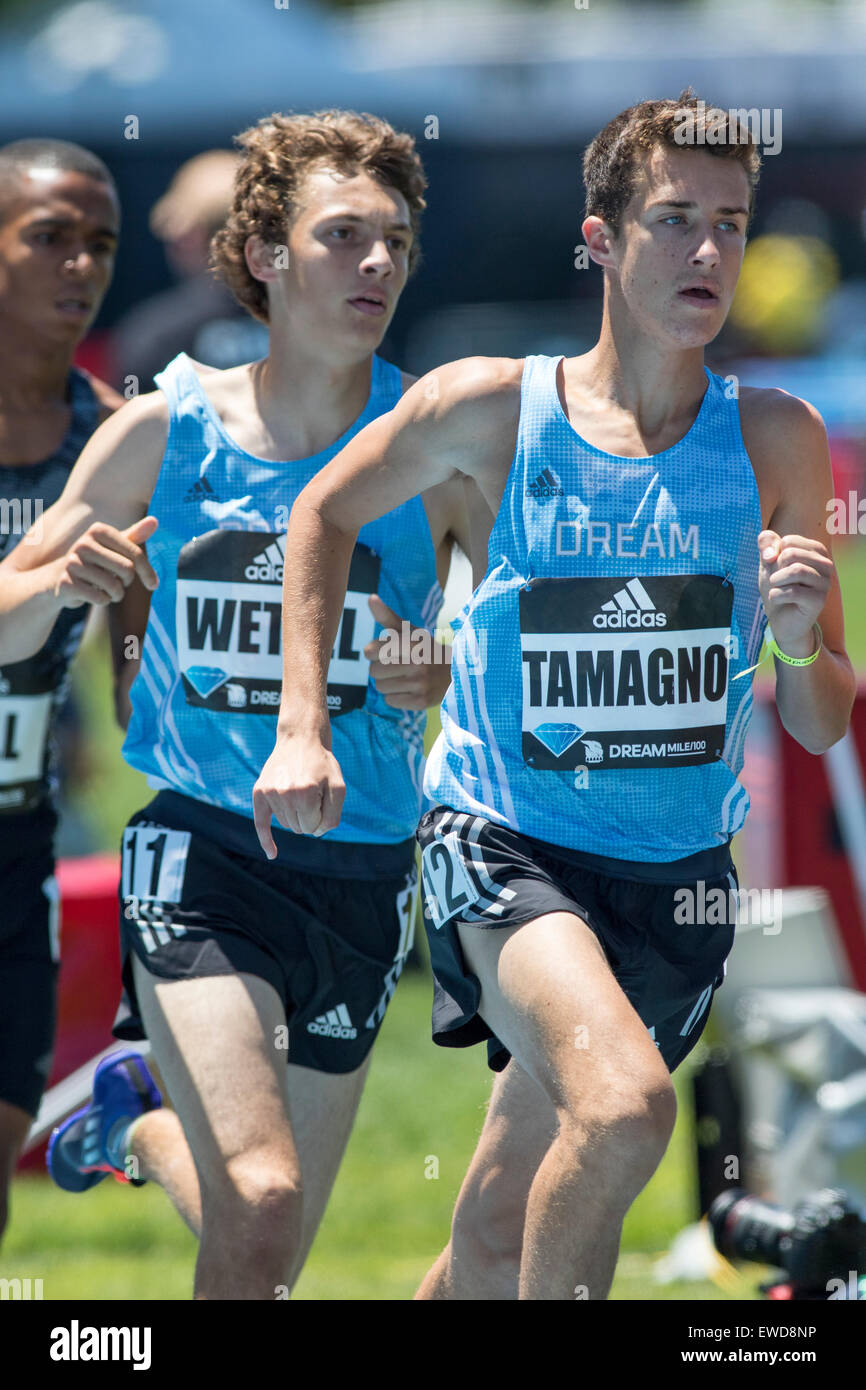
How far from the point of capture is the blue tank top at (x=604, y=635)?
3.13 meters

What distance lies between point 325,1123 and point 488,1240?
1.79 ft

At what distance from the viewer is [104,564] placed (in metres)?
3.39

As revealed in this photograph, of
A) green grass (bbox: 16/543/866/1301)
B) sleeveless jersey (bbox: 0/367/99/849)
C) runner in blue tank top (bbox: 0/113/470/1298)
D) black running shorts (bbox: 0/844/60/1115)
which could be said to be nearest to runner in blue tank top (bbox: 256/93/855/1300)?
runner in blue tank top (bbox: 0/113/470/1298)

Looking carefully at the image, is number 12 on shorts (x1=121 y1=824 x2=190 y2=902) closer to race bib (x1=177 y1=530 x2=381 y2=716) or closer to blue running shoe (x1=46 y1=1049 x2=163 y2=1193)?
race bib (x1=177 y1=530 x2=381 y2=716)

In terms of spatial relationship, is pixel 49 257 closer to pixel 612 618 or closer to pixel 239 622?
pixel 239 622

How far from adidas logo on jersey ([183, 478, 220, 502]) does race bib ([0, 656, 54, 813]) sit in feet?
2.19

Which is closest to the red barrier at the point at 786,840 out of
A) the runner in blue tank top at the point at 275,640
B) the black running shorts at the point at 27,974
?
the black running shorts at the point at 27,974

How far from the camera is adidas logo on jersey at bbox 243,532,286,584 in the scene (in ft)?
11.9

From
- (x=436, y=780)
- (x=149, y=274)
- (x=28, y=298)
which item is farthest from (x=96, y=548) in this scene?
(x=149, y=274)

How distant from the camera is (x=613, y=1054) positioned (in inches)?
108

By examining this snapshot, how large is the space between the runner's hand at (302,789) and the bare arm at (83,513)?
670mm

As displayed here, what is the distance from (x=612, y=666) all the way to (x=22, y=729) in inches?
62.9

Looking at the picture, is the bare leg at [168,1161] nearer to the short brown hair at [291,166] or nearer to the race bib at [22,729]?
the race bib at [22,729]

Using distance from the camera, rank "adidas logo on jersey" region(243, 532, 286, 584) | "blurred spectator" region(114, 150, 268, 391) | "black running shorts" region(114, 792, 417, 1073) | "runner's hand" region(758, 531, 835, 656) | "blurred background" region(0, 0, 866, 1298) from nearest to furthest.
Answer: "runner's hand" region(758, 531, 835, 656) < "black running shorts" region(114, 792, 417, 1073) < "adidas logo on jersey" region(243, 532, 286, 584) < "blurred background" region(0, 0, 866, 1298) < "blurred spectator" region(114, 150, 268, 391)
